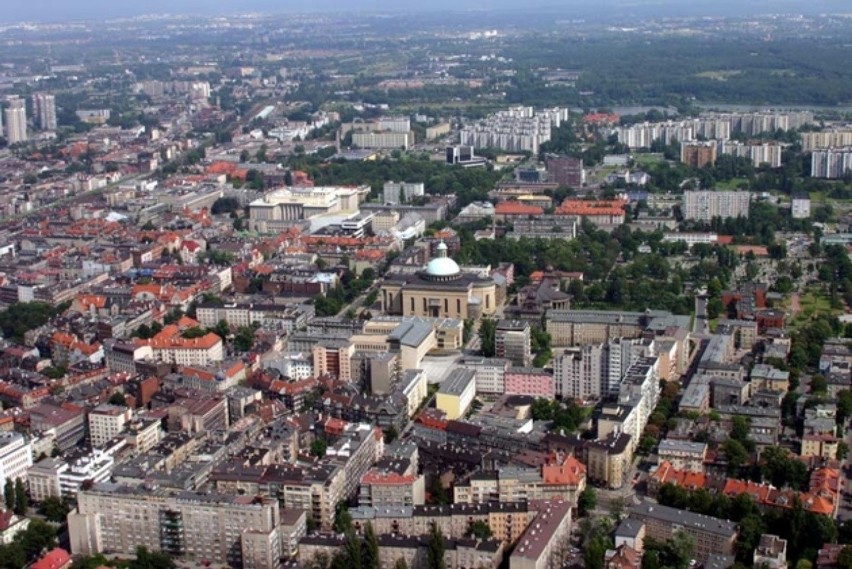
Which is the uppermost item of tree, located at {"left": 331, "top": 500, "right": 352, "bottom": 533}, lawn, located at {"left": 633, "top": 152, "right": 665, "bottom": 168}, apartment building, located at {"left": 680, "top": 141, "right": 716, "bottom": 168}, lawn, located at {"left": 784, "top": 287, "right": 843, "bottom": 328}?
tree, located at {"left": 331, "top": 500, "right": 352, "bottom": 533}

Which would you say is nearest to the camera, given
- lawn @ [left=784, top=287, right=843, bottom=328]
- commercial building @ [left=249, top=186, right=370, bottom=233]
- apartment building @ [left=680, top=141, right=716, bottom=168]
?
lawn @ [left=784, top=287, right=843, bottom=328]

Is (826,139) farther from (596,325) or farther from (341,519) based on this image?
(341,519)

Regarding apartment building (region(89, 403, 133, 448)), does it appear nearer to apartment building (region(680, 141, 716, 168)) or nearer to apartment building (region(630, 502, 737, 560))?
apartment building (region(630, 502, 737, 560))

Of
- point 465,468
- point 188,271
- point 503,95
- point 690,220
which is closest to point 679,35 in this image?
point 503,95

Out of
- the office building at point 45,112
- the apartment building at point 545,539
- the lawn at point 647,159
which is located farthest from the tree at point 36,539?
the office building at point 45,112

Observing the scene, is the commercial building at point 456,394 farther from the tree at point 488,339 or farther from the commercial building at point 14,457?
the commercial building at point 14,457

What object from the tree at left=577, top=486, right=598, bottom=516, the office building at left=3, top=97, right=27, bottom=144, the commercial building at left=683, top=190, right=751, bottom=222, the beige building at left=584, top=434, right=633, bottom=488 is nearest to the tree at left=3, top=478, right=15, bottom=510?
the tree at left=577, top=486, right=598, bottom=516

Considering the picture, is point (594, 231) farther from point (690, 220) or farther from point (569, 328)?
point (569, 328)

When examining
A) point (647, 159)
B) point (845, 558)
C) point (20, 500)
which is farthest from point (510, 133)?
point (845, 558)

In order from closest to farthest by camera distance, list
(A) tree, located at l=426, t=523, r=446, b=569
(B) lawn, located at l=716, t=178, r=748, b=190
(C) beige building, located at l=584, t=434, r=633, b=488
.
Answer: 1. (A) tree, located at l=426, t=523, r=446, b=569
2. (C) beige building, located at l=584, t=434, r=633, b=488
3. (B) lawn, located at l=716, t=178, r=748, b=190
